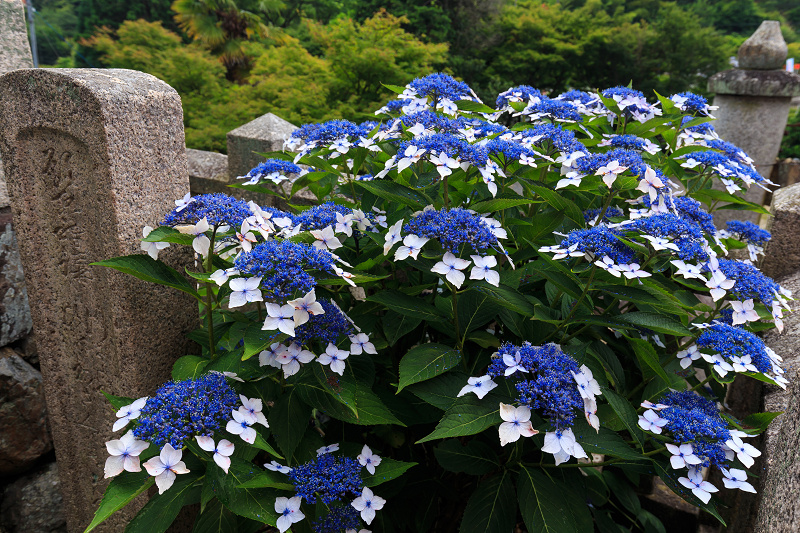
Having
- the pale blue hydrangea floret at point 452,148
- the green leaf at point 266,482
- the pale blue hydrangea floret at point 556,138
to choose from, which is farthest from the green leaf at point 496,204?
the green leaf at point 266,482

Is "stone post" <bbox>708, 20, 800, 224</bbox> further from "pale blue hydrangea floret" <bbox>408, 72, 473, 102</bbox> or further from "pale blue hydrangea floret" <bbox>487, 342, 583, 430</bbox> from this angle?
"pale blue hydrangea floret" <bbox>487, 342, 583, 430</bbox>

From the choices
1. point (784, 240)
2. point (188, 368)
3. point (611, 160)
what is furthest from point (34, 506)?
point (784, 240)

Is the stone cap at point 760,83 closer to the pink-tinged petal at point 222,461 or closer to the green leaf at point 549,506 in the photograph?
the green leaf at point 549,506

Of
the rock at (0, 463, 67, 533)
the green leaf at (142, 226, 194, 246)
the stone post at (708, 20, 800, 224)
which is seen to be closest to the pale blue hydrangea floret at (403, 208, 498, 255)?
the green leaf at (142, 226, 194, 246)

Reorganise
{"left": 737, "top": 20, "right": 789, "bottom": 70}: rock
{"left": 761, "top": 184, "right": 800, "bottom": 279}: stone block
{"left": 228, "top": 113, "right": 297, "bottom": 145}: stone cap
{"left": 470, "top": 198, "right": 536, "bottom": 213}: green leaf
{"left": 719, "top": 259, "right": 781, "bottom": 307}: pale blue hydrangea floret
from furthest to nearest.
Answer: {"left": 737, "top": 20, "right": 789, "bottom": 70}: rock
{"left": 228, "top": 113, "right": 297, "bottom": 145}: stone cap
{"left": 761, "top": 184, "right": 800, "bottom": 279}: stone block
{"left": 719, "top": 259, "right": 781, "bottom": 307}: pale blue hydrangea floret
{"left": 470, "top": 198, "right": 536, "bottom": 213}: green leaf

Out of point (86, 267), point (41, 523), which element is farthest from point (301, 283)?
point (41, 523)

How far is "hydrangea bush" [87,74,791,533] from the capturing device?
1223 millimetres

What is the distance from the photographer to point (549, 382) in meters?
1.17

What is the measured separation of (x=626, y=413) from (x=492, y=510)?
1.41 feet

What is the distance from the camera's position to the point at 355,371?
150 cm

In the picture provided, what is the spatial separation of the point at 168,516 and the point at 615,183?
1475mm

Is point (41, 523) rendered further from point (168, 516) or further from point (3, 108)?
point (3, 108)

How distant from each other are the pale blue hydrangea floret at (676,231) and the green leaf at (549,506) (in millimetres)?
675

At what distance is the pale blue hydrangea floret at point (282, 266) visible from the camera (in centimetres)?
122
